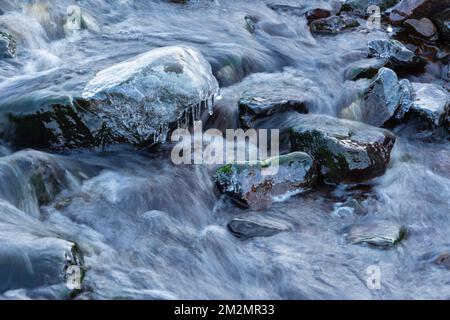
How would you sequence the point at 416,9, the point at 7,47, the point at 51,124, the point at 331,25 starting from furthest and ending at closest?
1. the point at 331,25
2. the point at 416,9
3. the point at 7,47
4. the point at 51,124

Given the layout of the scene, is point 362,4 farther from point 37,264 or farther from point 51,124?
point 37,264

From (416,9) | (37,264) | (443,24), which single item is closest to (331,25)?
(416,9)

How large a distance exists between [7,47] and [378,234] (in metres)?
4.14

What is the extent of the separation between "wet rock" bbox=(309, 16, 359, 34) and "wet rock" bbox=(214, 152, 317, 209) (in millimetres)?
4050

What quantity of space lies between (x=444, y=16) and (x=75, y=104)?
541cm

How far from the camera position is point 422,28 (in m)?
8.77

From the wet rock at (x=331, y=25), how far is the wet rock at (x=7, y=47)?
13.1 feet

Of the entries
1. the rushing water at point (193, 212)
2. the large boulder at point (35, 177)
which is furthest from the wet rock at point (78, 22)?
the large boulder at point (35, 177)

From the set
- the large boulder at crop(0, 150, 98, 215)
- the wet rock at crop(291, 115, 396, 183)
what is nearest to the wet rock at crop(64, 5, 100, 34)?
the large boulder at crop(0, 150, 98, 215)

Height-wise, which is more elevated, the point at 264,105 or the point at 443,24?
the point at 443,24

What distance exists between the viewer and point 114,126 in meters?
5.57

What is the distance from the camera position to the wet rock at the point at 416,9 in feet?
28.9

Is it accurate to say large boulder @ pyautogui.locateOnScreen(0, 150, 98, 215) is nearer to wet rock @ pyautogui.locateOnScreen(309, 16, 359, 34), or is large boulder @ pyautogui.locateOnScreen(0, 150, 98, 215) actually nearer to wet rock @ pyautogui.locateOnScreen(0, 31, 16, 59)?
wet rock @ pyautogui.locateOnScreen(0, 31, 16, 59)
